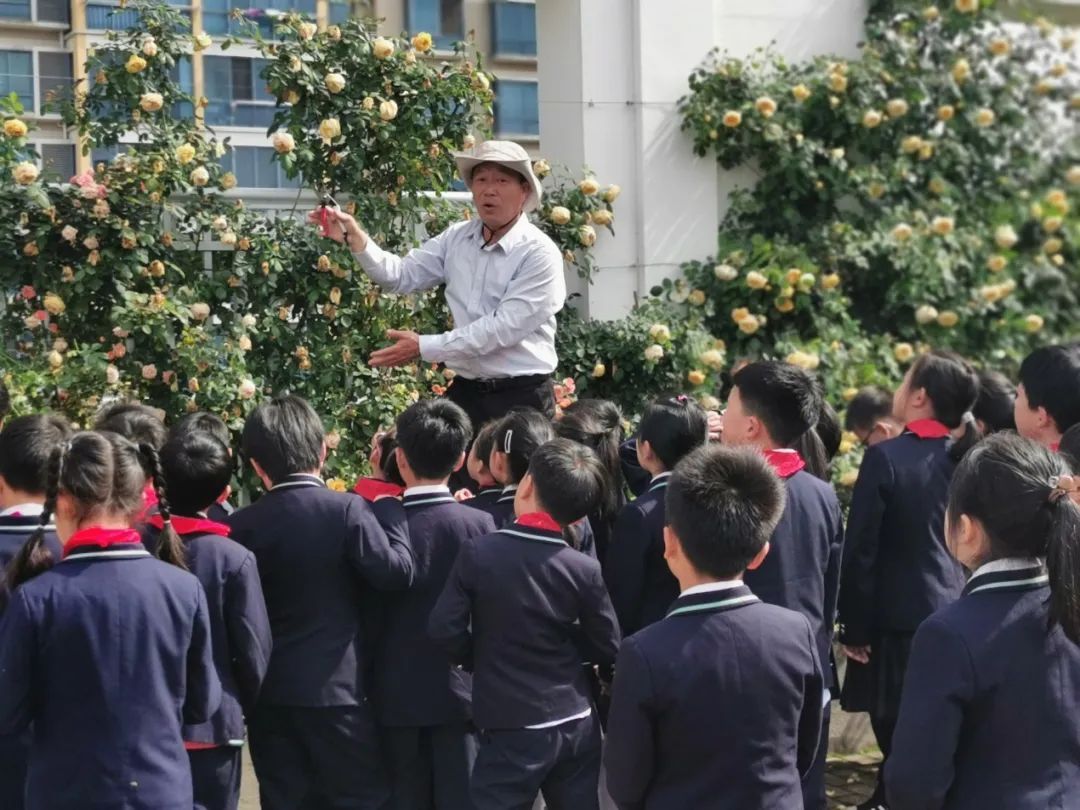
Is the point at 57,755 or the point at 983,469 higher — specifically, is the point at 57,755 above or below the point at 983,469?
below

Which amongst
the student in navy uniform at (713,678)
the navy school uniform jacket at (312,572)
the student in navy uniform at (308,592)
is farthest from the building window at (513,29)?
the student in navy uniform at (713,678)

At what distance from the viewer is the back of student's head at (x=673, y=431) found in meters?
4.12

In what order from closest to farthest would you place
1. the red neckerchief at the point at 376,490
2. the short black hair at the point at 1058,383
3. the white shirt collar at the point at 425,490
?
the white shirt collar at the point at 425,490 < the red neckerchief at the point at 376,490 < the short black hair at the point at 1058,383

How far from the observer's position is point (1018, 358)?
25.7 ft

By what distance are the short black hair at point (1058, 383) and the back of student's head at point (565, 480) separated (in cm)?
146

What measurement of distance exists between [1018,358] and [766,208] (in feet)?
5.40

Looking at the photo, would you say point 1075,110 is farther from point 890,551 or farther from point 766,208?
point 890,551

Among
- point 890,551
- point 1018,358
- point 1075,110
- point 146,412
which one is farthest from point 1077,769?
point 1075,110

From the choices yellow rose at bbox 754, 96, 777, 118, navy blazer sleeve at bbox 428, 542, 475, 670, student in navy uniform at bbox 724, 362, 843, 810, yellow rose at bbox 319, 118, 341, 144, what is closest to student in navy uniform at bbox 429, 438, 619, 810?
navy blazer sleeve at bbox 428, 542, 475, 670

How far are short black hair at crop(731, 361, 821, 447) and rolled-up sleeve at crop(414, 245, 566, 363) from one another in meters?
1.17

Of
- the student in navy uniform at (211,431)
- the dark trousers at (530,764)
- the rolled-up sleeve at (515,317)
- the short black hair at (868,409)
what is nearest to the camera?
the dark trousers at (530,764)

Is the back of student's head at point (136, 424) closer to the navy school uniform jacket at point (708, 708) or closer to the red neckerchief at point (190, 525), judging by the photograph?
the red neckerchief at point (190, 525)

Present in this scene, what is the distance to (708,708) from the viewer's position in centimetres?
278

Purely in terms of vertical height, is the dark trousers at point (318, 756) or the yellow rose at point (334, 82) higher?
the yellow rose at point (334, 82)
